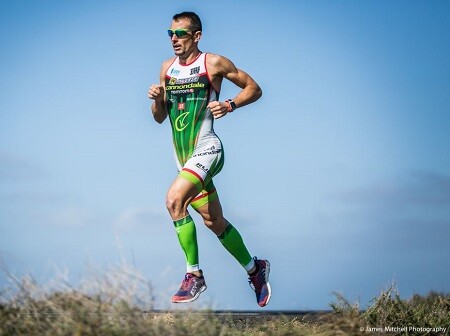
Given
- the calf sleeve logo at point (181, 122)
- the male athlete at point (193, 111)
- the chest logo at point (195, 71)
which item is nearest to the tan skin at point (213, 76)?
the male athlete at point (193, 111)

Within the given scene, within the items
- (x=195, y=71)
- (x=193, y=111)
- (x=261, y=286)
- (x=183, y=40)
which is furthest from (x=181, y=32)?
(x=261, y=286)

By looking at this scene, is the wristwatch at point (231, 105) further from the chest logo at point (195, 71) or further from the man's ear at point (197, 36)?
the man's ear at point (197, 36)

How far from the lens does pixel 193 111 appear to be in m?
8.19

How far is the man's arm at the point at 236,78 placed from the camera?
26.8 feet

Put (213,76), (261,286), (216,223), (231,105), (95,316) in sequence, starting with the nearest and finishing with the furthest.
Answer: (95,316) → (231,105) → (213,76) → (216,223) → (261,286)

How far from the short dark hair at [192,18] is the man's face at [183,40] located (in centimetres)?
4

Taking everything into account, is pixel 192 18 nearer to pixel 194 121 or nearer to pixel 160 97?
pixel 160 97

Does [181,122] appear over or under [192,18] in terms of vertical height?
under

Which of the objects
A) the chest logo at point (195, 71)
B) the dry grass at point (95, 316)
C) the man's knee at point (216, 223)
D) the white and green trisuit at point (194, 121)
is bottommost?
the dry grass at point (95, 316)

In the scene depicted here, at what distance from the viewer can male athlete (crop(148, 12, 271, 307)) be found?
7758mm

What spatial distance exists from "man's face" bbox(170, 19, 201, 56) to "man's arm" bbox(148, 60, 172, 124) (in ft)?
1.27

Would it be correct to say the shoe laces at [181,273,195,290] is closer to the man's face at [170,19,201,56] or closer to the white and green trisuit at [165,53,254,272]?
the white and green trisuit at [165,53,254,272]

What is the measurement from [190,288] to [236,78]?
7.83 feet

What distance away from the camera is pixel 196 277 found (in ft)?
25.7
